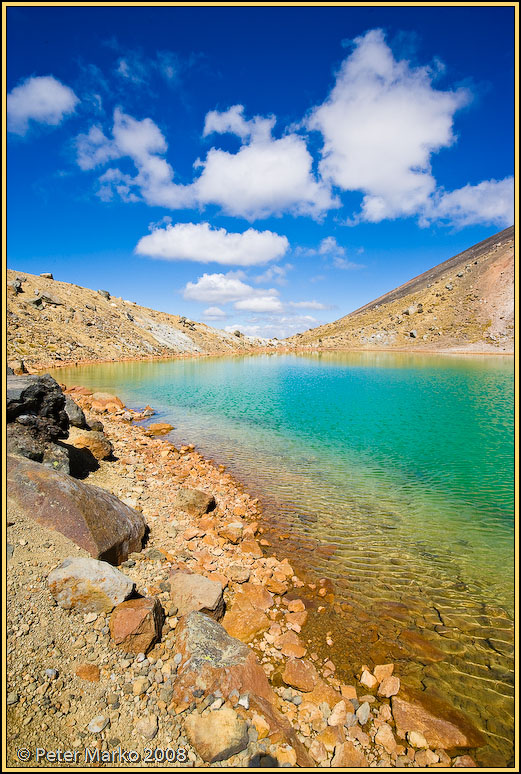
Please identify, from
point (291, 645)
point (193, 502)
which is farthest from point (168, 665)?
point (193, 502)

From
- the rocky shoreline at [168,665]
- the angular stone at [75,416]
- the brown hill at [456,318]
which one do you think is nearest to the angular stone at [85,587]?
the rocky shoreline at [168,665]

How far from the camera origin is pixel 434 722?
19.1 ft

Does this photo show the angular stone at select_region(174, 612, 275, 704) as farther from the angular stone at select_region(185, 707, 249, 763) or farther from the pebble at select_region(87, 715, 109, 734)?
the pebble at select_region(87, 715, 109, 734)

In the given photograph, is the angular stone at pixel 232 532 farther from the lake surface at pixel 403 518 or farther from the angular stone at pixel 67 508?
the angular stone at pixel 67 508

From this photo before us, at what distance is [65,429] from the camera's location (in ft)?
39.2

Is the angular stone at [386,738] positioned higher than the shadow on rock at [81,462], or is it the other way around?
the shadow on rock at [81,462]

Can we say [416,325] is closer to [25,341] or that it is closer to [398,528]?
[25,341]

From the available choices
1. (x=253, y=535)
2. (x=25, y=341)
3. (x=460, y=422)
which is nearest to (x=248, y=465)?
(x=253, y=535)

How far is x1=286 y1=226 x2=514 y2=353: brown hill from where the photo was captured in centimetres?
11162

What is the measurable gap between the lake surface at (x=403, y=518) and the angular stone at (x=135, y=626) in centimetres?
408

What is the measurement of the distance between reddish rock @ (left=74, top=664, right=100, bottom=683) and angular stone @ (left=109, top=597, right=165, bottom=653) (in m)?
0.51

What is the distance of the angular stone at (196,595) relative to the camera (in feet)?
23.8

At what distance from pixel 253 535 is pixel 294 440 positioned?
1143 cm

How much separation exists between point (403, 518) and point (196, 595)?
8735mm
